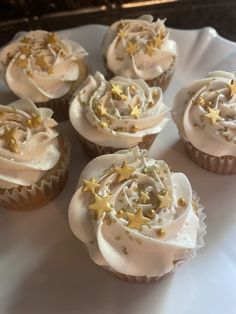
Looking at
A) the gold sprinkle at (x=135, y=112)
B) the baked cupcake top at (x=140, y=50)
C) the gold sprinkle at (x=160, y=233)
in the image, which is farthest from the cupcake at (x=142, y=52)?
the gold sprinkle at (x=160, y=233)

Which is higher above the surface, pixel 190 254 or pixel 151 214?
pixel 151 214

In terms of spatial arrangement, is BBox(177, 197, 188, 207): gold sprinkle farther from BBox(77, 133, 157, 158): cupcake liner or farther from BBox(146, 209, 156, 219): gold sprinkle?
BBox(77, 133, 157, 158): cupcake liner

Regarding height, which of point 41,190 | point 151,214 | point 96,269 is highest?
point 151,214

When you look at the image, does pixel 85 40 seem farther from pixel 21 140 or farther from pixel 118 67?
pixel 21 140

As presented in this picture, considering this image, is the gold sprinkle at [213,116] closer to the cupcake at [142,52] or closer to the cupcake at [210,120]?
the cupcake at [210,120]

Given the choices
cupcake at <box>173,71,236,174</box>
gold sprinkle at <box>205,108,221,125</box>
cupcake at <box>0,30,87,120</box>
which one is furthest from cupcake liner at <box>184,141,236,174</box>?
cupcake at <box>0,30,87,120</box>

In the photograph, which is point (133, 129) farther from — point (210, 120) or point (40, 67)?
point (40, 67)

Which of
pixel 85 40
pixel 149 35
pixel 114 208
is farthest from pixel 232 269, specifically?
pixel 85 40

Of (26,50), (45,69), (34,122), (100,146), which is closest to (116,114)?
(100,146)

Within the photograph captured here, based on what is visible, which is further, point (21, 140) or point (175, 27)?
point (175, 27)
